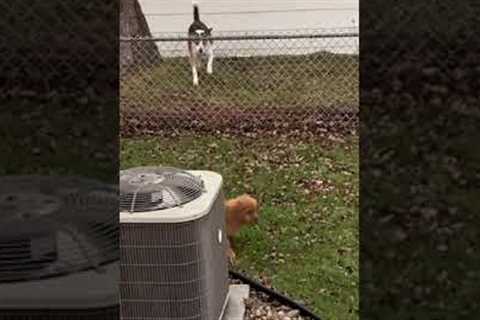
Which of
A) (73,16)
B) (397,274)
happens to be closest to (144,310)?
(397,274)

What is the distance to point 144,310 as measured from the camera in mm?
1716

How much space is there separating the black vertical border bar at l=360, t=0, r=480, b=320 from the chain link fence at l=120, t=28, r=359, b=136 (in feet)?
2.06

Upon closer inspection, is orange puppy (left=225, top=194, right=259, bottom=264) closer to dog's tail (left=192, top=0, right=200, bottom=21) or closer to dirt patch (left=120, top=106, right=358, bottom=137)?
dirt patch (left=120, top=106, right=358, bottom=137)

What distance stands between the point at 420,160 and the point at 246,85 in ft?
4.90

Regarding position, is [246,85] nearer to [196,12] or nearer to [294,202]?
[196,12]

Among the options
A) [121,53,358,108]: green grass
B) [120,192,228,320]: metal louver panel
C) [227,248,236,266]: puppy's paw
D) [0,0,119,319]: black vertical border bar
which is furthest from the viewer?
[121,53,358,108]: green grass

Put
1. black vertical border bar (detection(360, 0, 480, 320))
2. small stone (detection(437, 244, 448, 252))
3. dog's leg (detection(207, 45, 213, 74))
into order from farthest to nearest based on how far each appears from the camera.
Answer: dog's leg (detection(207, 45, 213, 74))
small stone (detection(437, 244, 448, 252))
black vertical border bar (detection(360, 0, 480, 320))

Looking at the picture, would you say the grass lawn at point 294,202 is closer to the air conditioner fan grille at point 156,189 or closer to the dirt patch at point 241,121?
the dirt patch at point 241,121

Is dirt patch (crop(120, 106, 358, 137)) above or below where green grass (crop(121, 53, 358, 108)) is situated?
below

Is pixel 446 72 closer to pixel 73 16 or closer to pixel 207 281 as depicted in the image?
pixel 73 16

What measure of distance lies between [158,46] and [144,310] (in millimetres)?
2683

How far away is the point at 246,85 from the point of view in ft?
13.6

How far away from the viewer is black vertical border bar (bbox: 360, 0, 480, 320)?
6.68ft

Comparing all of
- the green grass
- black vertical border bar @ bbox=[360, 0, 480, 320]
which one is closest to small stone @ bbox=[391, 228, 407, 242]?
black vertical border bar @ bbox=[360, 0, 480, 320]
